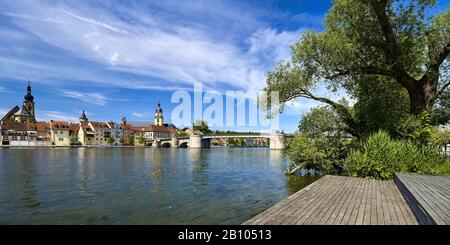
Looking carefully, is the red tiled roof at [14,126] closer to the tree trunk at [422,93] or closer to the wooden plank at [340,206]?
the tree trunk at [422,93]

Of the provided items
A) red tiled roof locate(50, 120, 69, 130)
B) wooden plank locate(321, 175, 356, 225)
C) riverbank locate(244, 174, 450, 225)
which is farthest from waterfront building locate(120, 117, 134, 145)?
riverbank locate(244, 174, 450, 225)

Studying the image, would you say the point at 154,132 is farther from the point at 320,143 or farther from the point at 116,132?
the point at 320,143

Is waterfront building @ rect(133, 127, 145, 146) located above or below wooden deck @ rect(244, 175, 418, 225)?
above

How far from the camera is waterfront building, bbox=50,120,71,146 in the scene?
125688 mm

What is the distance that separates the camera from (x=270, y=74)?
2344cm

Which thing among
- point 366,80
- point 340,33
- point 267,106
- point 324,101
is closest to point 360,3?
point 340,33

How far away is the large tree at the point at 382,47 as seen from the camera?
58.5 ft

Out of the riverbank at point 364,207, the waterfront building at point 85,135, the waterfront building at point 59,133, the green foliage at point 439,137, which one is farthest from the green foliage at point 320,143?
the waterfront building at point 85,135

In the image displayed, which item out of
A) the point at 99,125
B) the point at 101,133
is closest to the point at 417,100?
the point at 101,133

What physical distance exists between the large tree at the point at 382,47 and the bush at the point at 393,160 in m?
3.76

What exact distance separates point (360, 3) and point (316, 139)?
351 inches

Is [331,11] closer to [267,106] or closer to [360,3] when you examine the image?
[360,3]

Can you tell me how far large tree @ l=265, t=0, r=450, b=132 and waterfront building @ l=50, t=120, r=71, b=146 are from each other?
126834 millimetres

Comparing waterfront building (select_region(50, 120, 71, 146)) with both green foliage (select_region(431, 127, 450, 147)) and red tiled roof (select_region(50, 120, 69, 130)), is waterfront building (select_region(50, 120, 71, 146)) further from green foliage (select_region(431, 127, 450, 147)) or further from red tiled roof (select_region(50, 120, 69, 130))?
green foliage (select_region(431, 127, 450, 147))
